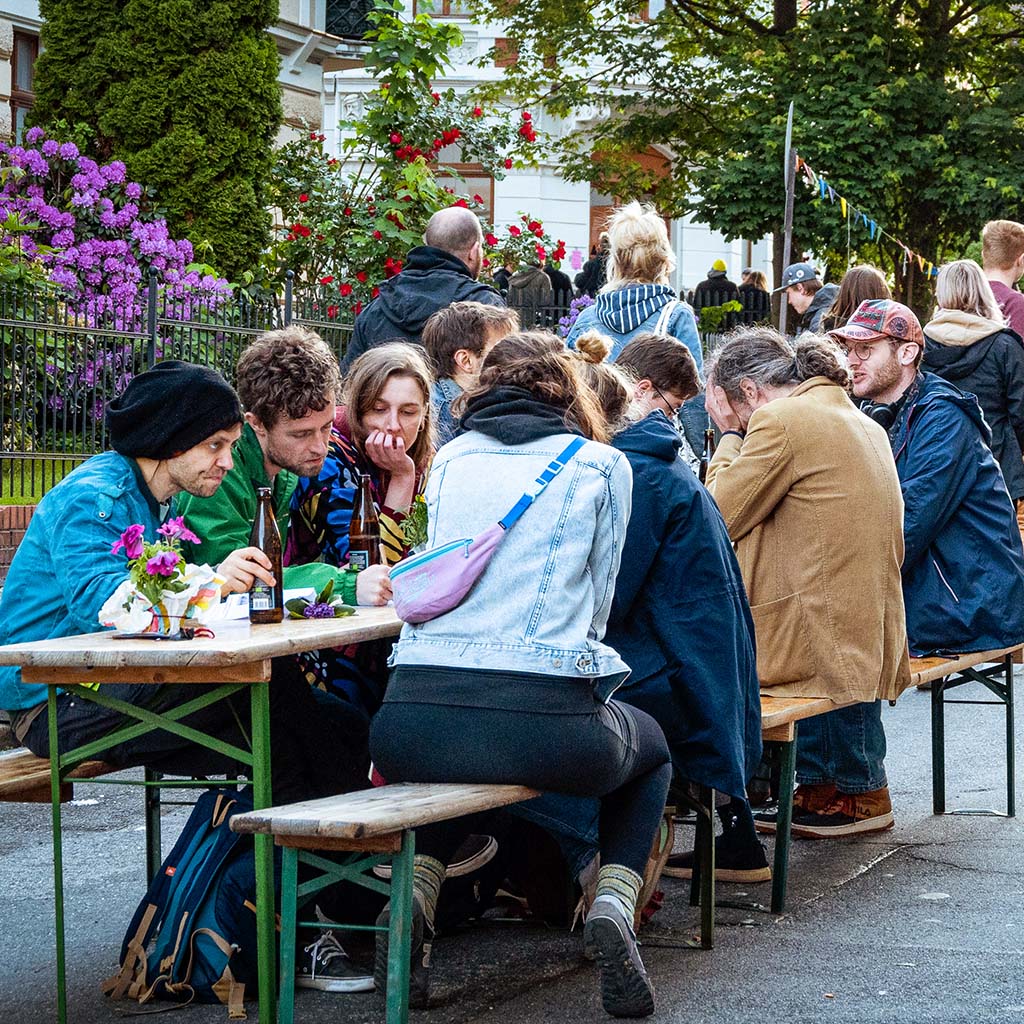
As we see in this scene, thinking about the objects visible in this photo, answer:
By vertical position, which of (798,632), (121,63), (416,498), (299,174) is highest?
(121,63)

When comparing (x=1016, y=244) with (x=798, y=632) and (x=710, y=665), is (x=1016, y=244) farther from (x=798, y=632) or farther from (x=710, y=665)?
(x=710, y=665)

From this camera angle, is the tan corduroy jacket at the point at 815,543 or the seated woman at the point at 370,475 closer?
the seated woman at the point at 370,475

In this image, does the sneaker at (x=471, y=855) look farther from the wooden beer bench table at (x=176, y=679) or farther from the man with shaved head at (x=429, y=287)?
the man with shaved head at (x=429, y=287)

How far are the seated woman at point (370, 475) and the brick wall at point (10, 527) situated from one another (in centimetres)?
560

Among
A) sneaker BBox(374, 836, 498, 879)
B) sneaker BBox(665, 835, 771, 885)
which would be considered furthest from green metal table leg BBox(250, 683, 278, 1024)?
sneaker BBox(665, 835, 771, 885)

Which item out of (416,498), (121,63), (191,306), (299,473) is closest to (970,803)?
(416,498)

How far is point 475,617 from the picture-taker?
4066 millimetres

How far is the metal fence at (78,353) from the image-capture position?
416 inches

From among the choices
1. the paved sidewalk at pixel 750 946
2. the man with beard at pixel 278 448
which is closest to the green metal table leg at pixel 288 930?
the paved sidewalk at pixel 750 946

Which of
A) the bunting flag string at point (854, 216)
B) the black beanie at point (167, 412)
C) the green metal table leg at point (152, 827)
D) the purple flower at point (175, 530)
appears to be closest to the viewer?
the purple flower at point (175, 530)

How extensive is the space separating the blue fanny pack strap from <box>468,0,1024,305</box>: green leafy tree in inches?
653

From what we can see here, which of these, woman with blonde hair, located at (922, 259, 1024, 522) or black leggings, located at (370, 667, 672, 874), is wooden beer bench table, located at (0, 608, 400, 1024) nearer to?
black leggings, located at (370, 667, 672, 874)

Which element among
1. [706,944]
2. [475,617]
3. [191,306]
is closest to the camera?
[475,617]

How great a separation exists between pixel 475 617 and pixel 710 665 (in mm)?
905
